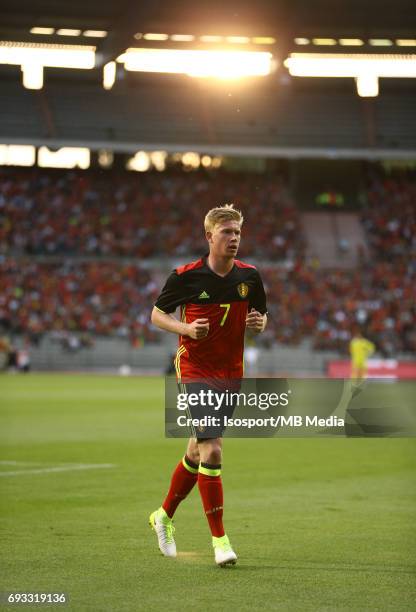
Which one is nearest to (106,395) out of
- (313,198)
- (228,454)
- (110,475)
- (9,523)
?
(228,454)

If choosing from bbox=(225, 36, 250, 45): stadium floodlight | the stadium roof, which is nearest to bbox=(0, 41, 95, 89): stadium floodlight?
the stadium roof

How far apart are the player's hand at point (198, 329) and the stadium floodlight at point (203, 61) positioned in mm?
27675

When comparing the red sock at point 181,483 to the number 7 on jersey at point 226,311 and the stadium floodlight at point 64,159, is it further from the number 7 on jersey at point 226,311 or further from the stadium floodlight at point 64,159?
the stadium floodlight at point 64,159

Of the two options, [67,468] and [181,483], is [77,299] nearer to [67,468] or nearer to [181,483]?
[67,468]

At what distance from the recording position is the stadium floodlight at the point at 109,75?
38.2 m

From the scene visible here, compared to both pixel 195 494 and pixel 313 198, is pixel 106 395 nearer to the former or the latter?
pixel 195 494

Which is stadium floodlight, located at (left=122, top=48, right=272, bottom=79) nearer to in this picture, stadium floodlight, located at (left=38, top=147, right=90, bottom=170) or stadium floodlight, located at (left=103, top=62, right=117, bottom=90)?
stadium floodlight, located at (left=103, top=62, right=117, bottom=90)

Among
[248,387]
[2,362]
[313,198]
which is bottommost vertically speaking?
[2,362]

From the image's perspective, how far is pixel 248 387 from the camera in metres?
6.21

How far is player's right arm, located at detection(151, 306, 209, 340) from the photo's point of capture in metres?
6.50

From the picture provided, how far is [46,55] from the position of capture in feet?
113

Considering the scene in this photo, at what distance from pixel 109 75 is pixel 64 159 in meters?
10.5

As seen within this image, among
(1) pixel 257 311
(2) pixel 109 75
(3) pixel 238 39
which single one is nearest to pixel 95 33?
(3) pixel 238 39

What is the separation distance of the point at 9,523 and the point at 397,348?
3575 centimetres
